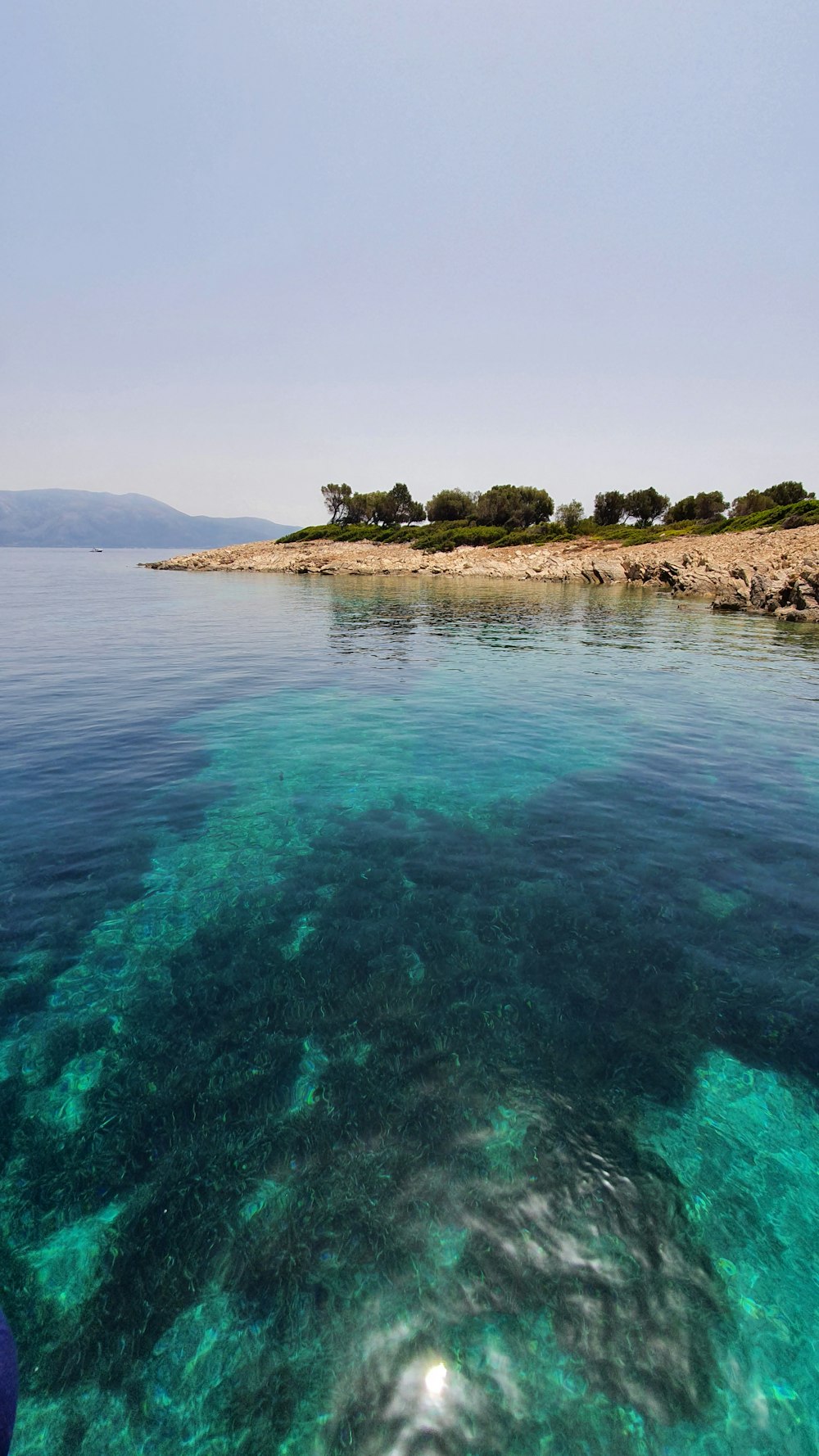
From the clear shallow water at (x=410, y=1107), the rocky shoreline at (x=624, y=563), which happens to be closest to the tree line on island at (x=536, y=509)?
the rocky shoreline at (x=624, y=563)

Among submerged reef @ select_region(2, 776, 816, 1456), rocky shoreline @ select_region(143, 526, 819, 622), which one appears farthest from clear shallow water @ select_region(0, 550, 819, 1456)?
rocky shoreline @ select_region(143, 526, 819, 622)

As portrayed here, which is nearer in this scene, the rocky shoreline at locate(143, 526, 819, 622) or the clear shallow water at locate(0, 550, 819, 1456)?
the clear shallow water at locate(0, 550, 819, 1456)

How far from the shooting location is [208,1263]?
14.7 ft

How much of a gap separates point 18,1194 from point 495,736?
1421 cm

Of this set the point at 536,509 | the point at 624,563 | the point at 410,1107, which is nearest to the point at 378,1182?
the point at 410,1107

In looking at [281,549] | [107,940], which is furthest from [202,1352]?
[281,549]

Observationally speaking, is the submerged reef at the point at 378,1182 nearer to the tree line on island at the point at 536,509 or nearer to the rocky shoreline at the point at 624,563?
the rocky shoreline at the point at 624,563

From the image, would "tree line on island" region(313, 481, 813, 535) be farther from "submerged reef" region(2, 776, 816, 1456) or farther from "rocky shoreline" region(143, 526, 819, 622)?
"submerged reef" region(2, 776, 816, 1456)

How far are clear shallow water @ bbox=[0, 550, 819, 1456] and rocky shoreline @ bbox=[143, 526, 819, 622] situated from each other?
42.0 m

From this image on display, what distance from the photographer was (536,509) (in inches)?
4508

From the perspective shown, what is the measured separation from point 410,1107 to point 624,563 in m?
75.6

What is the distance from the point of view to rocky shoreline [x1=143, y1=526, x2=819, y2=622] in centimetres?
4806

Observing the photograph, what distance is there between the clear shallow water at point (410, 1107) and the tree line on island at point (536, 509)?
337 ft

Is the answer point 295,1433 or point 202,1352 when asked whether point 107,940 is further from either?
point 295,1433
